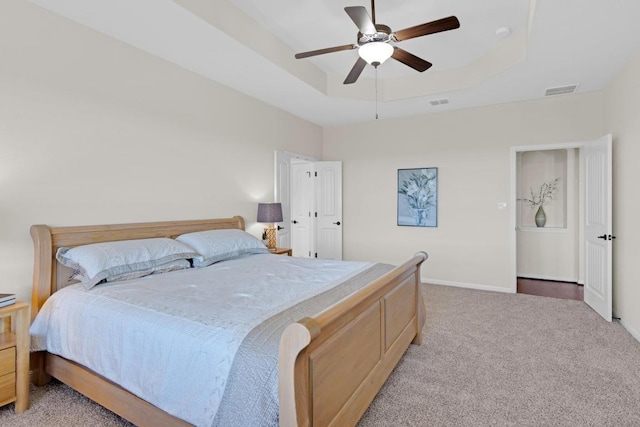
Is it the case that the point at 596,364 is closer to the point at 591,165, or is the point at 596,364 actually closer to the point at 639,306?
the point at 639,306

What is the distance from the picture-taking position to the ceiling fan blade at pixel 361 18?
2.14 metres

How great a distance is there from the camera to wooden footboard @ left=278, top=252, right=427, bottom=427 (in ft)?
4.26

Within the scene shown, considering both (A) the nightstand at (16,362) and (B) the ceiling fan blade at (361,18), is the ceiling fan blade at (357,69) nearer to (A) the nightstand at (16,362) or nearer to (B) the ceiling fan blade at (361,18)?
(B) the ceiling fan blade at (361,18)

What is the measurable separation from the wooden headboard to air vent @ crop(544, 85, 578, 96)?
4907mm

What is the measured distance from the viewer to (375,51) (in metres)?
2.50

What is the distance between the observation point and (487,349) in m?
2.99

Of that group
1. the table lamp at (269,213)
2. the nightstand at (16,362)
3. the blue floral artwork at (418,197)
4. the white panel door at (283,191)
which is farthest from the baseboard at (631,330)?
the nightstand at (16,362)

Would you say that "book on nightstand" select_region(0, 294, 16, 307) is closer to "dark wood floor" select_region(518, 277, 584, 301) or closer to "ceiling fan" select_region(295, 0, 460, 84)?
"ceiling fan" select_region(295, 0, 460, 84)

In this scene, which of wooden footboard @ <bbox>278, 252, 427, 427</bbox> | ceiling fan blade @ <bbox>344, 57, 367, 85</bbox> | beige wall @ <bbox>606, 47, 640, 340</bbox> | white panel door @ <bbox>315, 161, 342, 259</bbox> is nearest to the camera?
wooden footboard @ <bbox>278, 252, 427, 427</bbox>

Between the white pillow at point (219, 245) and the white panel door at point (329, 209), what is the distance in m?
2.59

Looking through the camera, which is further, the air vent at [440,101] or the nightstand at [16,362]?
the air vent at [440,101]

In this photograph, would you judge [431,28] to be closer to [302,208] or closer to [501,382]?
[501,382]

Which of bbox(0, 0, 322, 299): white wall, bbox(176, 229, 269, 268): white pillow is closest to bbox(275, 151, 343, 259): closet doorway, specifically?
bbox(0, 0, 322, 299): white wall

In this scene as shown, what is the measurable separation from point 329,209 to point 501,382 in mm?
4105
